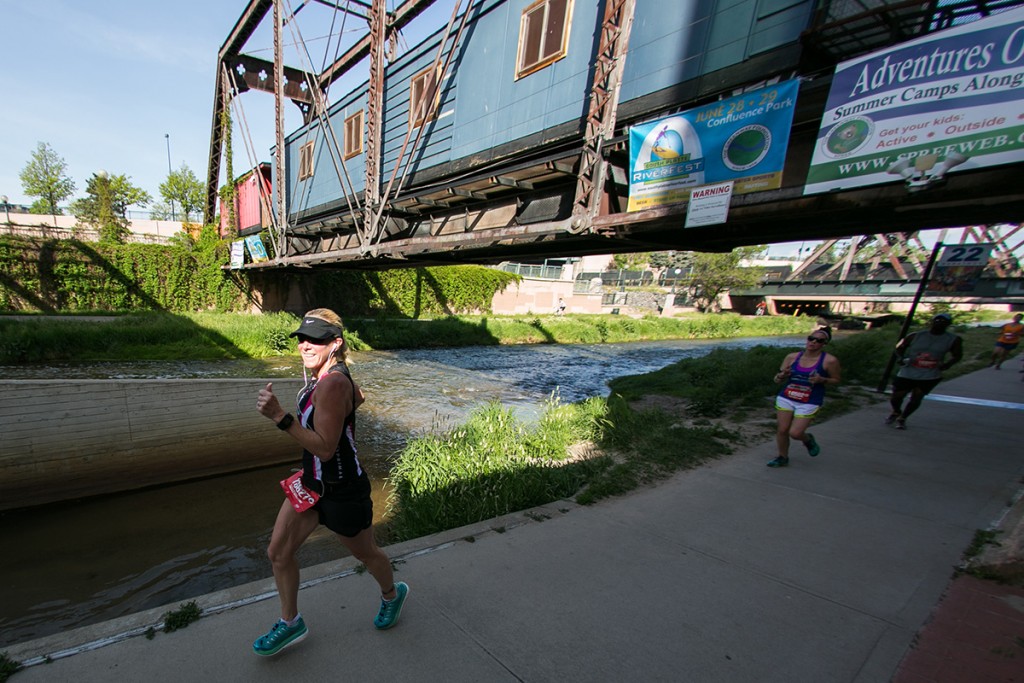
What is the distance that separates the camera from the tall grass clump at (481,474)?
3910mm

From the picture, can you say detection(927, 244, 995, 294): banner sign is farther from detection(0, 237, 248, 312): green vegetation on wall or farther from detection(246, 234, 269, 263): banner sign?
detection(0, 237, 248, 312): green vegetation on wall

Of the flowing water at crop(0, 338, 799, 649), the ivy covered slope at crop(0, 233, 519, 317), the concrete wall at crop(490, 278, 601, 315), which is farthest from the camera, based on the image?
the concrete wall at crop(490, 278, 601, 315)

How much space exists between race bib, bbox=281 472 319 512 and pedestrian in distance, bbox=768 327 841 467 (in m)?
4.58

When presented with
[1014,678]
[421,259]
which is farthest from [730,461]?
[421,259]

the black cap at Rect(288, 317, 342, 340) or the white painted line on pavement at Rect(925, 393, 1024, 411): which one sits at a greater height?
the black cap at Rect(288, 317, 342, 340)

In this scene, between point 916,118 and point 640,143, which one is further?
point 640,143

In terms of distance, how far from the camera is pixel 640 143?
5.07m

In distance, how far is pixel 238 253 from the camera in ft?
59.5

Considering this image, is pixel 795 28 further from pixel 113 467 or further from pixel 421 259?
pixel 113 467

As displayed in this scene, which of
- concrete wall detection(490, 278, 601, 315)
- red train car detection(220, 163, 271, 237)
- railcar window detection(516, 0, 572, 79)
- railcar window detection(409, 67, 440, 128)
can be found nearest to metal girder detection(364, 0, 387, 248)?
railcar window detection(409, 67, 440, 128)

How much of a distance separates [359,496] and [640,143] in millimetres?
4797

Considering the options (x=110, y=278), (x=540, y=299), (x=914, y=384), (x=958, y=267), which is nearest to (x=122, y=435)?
(x=914, y=384)

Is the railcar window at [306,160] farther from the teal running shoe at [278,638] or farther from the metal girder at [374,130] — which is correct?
the teal running shoe at [278,638]

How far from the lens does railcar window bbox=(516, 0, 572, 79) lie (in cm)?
650
